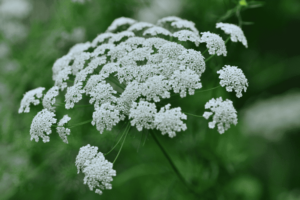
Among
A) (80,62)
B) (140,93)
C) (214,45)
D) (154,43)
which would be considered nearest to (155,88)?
(140,93)

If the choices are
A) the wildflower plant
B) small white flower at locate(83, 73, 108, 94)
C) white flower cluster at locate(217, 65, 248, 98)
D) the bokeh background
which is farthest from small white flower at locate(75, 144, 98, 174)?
the bokeh background

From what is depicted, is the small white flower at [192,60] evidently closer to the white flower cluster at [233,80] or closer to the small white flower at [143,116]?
the white flower cluster at [233,80]

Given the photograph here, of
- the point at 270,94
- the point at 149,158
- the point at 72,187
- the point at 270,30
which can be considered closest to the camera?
the point at 72,187

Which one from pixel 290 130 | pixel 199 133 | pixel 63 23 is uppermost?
pixel 63 23

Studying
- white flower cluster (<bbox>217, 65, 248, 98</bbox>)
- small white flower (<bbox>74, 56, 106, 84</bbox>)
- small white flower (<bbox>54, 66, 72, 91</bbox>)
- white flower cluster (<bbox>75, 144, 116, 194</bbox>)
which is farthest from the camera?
small white flower (<bbox>54, 66, 72, 91</bbox>)

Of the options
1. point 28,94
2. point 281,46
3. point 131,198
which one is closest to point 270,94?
point 281,46

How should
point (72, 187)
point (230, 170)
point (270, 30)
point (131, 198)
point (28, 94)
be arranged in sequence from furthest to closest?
1. point (270, 30)
2. point (131, 198)
3. point (72, 187)
4. point (230, 170)
5. point (28, 94)

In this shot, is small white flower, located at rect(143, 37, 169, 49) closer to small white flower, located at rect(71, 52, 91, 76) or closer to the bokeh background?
small white flower, located at rect(71, 52, 91, 76)

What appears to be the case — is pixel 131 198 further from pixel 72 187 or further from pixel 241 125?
pixel 241 125
